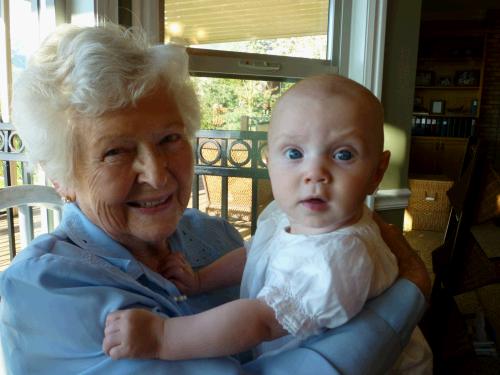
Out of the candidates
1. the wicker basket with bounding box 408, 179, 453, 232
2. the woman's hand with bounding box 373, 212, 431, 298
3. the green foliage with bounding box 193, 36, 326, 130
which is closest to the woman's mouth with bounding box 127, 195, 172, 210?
the woman's hand with bounding box 373, 212, 431, 298

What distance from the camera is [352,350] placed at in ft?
2.58

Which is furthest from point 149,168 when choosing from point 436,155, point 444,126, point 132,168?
point 444,126

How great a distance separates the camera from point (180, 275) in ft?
3.58

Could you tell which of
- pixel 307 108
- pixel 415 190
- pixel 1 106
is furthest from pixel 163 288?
pixel 415 190

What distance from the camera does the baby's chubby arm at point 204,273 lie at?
1094mm

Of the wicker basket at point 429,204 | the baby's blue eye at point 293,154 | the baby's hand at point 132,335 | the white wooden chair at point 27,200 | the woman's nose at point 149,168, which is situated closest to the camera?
the baby's hand at point 132,335

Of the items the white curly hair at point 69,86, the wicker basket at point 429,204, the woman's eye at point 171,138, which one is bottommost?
the wicker basket at point 429,204

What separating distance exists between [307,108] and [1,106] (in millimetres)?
1497

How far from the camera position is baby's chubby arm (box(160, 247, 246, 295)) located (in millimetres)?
1094

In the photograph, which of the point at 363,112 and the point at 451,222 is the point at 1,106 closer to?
the point at 363,112

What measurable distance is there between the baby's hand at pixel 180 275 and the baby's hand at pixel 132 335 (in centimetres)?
33

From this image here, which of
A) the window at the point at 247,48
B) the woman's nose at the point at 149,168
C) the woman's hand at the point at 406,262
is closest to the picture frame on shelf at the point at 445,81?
the window at the point at 247,48

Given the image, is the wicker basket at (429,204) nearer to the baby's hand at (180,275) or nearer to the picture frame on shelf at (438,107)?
the picture frame on shelf at (438,107)

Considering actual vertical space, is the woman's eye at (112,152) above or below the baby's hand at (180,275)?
above
